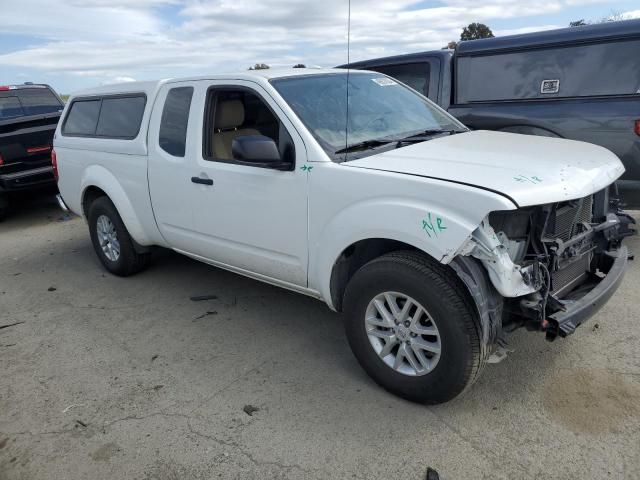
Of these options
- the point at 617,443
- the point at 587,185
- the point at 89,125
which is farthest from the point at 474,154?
the point at 89,125

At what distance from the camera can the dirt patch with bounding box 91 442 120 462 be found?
2.79 m

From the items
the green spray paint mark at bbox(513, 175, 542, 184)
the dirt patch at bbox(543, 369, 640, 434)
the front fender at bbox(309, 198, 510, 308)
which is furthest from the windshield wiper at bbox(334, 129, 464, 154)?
the dirt patch at bbox(543, 369, 640, 434)

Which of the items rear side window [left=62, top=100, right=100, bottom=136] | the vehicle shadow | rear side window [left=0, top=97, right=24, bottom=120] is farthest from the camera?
rear side window [left=0, top=97, right=24, bottom=120]

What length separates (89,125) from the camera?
5.40m

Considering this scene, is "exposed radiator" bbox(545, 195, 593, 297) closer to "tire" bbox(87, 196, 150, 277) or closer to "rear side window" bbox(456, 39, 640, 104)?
"rear side window" bbox(456, 39, 640, 104)

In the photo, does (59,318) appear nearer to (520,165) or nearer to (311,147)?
(311,147)

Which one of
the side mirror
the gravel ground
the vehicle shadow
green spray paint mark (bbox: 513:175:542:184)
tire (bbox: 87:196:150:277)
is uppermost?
the side mirror

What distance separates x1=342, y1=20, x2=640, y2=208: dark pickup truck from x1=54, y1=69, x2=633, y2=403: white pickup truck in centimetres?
163

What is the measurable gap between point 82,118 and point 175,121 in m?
1.86

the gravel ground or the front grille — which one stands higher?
the front grille

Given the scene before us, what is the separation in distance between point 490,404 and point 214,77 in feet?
9.48

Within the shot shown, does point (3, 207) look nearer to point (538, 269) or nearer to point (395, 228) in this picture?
point (395, 228)

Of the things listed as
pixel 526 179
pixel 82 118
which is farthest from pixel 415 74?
pixel 526 179

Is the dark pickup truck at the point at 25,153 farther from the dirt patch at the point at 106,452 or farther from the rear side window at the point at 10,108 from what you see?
the dirt patch at the point at 106,452
